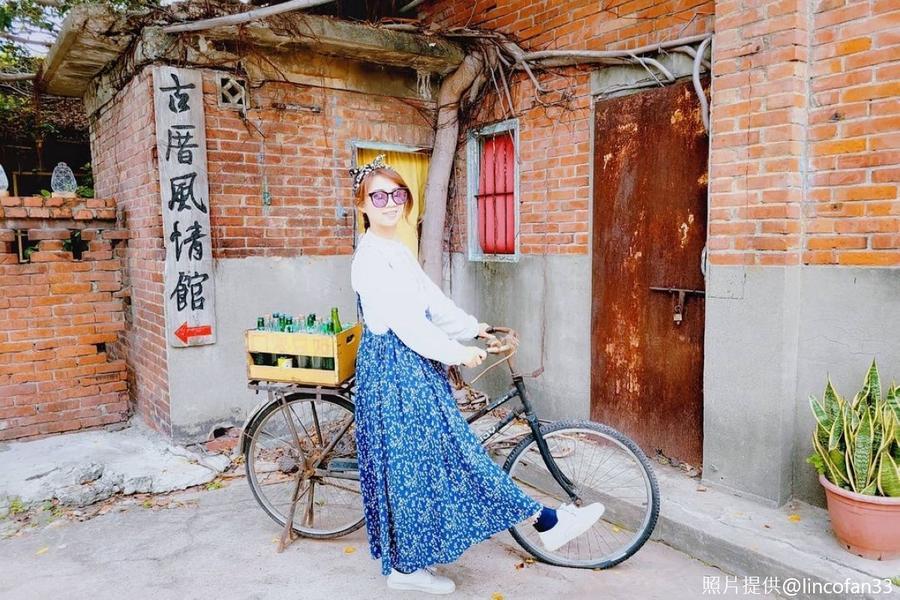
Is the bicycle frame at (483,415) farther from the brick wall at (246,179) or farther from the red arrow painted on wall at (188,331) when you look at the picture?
the brick wall at (246,179)

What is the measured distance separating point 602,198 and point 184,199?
3311mm

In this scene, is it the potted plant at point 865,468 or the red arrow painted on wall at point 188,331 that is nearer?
the potted plant at point 865,468

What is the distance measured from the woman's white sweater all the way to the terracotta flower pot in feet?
6.60

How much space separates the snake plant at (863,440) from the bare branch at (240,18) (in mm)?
4047

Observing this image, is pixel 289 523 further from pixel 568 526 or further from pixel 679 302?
pixel 679 302

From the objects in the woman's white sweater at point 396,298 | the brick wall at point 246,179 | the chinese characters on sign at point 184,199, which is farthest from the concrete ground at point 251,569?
the chinese characters on sign at point 184,199

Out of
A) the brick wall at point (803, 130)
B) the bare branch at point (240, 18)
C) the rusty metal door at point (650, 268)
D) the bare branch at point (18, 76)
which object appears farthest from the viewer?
the bare branch at point (18, 76)

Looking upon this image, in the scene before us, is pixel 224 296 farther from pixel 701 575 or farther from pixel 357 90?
pixel 701 575

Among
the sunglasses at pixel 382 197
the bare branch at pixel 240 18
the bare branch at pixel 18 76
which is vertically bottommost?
Answer: the sunglasses at pixel 382 197

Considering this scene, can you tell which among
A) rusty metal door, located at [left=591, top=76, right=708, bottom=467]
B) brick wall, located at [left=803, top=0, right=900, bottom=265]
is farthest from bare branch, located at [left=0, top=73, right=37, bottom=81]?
brick wall, located at [left=803, top=0, right=900, bottom=265]

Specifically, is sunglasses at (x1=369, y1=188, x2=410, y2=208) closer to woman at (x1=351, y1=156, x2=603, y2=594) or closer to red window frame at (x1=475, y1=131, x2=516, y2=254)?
woman at (x1=351, y1=156, x2=603, y2=594)

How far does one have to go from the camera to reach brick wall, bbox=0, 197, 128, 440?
5148 mm

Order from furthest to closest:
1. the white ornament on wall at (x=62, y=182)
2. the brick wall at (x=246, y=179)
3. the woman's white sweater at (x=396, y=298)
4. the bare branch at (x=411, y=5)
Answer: the bare branch at (x=411, y=5) → the white ornament on wall at (x=62, y=182) → the brick wall at (x=246, y=179) → the woman's white sweater at (x=396, y=298)

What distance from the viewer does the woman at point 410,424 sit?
9.32 ft
